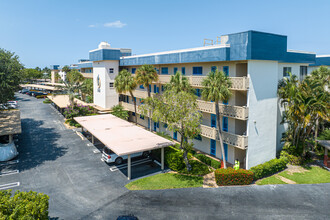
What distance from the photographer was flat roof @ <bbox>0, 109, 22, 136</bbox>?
32.2 metres

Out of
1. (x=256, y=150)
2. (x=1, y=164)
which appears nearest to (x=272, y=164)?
(x=256, y=150)

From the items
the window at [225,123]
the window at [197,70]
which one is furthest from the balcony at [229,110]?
the window at [197,70]

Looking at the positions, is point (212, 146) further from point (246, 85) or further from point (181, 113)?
point (246, 85)

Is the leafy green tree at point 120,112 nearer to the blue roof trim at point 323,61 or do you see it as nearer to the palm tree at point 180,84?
the palm tree at point 180,84

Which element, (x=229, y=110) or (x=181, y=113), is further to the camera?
(x=229, y=110)

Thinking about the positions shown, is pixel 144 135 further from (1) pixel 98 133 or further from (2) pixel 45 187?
(2) pixel 45 187

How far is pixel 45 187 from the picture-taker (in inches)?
952

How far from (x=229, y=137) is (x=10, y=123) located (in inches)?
1252

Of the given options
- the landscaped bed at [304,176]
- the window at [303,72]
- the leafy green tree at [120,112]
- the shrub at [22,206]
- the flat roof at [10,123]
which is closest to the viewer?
the shrub at [22,206]

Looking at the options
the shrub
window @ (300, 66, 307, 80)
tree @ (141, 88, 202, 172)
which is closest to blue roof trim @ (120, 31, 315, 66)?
window @ (300, 66, 307, 80)

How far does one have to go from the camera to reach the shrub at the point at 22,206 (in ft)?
42.4

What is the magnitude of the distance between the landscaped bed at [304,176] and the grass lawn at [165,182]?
6.90 metres

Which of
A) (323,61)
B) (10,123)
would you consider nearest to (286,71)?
(323,61)

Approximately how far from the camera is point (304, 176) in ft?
90.6
